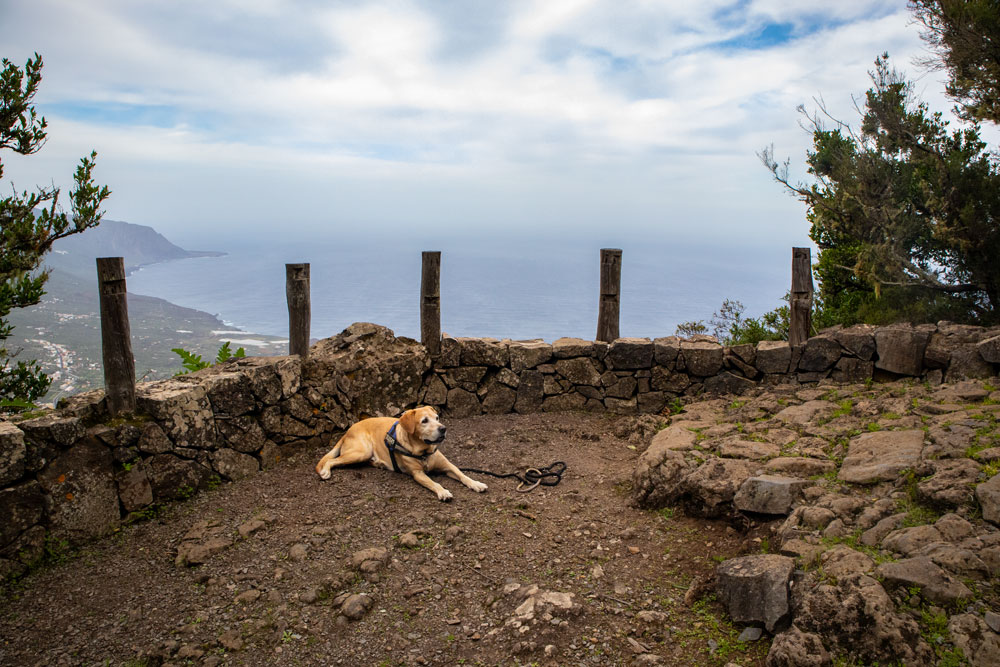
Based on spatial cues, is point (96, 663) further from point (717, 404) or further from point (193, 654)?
point (717, 404)

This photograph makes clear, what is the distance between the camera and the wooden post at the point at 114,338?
21.1 ft

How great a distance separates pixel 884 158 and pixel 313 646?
1448 cm

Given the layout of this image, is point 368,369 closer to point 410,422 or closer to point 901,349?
point 410,422

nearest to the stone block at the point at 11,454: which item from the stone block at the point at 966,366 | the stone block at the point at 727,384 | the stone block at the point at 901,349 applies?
the stone block at the point at 727,384

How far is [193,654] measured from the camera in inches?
175

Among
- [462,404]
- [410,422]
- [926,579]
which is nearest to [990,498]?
[926,579]

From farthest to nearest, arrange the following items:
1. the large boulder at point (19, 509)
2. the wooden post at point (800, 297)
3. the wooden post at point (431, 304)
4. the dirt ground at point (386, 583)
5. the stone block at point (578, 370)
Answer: the stone block at point (578, 370)
the wooden post at point (800, 297)
the wooden post at point (431, 304)
the large boulder at point (19, 509)
the dirt ground at point (386, 583)

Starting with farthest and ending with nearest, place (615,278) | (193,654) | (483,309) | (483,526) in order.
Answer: (483,309), (615,278), (483,526), (193,654)

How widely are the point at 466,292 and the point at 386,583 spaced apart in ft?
231

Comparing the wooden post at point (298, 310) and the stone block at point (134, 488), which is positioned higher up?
the wooden post at point (298, 310)

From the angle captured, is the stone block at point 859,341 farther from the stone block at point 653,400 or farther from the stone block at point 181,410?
the stone block at point 181,410

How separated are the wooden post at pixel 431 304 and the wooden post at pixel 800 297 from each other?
16.8 ft

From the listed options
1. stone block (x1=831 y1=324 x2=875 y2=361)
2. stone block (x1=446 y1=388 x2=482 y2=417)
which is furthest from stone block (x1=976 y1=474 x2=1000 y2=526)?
stone block (x1=446 y1=388 x2=482 y2=417)

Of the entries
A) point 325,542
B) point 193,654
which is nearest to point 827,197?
point 325,542
